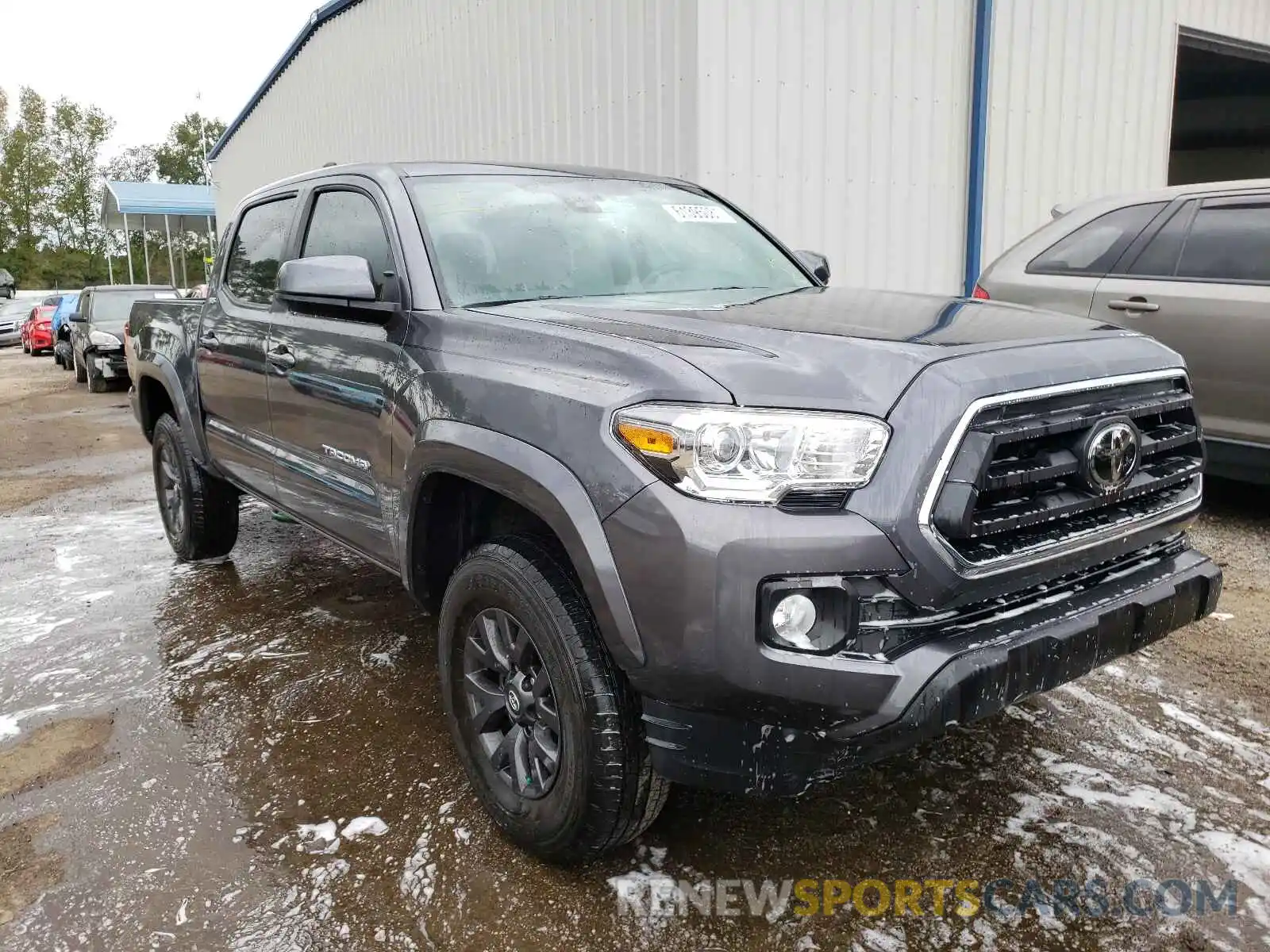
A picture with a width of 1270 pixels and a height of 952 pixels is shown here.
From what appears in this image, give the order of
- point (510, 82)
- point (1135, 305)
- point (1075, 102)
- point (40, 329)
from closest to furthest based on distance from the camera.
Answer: point (1135, 305)
point (1075, 102)
point (510, 82)
point (40, 329)

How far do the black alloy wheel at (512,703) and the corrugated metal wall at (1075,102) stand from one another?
23.3ft

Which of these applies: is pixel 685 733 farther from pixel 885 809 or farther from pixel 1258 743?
pixel 1258 743

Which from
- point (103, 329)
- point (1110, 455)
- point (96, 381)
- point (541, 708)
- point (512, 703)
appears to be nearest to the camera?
point (1110, 455)

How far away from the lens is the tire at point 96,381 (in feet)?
50.0

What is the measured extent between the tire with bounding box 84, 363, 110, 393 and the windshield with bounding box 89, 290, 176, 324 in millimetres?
855

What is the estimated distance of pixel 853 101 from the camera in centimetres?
738

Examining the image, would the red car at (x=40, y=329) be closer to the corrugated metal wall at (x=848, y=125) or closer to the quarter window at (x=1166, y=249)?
the corrugated metal wall at (x=848, y=125)

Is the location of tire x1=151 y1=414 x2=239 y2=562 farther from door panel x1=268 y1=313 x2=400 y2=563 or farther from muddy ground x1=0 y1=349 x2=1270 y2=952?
door panel x1=268 y1=313 x2=400 y2=563

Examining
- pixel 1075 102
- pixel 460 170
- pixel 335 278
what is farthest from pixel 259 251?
pixel 1075 102

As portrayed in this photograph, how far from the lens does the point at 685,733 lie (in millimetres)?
2096

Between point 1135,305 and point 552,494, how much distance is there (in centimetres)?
421

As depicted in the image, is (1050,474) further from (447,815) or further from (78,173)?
(78,173)

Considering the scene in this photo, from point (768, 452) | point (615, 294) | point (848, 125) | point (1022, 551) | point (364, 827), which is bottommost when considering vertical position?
point (364, 827)

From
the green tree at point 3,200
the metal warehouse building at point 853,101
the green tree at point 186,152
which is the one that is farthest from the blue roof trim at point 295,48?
the green tree at point 186,152
